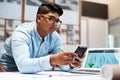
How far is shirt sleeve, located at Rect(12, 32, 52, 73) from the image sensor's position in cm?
111

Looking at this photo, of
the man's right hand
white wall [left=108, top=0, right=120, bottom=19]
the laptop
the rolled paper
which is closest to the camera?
the rolled paper

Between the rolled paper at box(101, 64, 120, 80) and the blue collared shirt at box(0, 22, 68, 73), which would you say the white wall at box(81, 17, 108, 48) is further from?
the rolled paper at box(101, 64, 120, 80)

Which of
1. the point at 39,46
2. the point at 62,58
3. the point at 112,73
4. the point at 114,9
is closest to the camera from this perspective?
the point at 112,73

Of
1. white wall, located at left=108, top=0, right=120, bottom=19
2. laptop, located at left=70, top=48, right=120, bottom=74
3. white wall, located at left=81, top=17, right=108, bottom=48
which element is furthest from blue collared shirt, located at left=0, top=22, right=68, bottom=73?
white wall, located at left=108, top=0, right=120, bottom=19

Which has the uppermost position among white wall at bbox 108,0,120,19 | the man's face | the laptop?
white wall at bbox 108,0,120,19

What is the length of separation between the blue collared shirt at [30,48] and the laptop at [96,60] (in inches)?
6.9

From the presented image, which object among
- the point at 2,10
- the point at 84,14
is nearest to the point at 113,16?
the point at 84,14

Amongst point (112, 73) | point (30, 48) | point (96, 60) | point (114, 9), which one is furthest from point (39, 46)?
point (114, 9)

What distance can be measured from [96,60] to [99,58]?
2cm

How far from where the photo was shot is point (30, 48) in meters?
1.36

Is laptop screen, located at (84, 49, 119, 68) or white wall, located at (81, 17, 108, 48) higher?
white wall, located at (81, 17, 108, 48)

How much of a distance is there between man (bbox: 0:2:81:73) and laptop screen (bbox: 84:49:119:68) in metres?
0.09

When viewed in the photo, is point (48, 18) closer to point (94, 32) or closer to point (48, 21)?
point (48, 21)

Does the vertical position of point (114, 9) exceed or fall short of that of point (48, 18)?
it exceeds it
